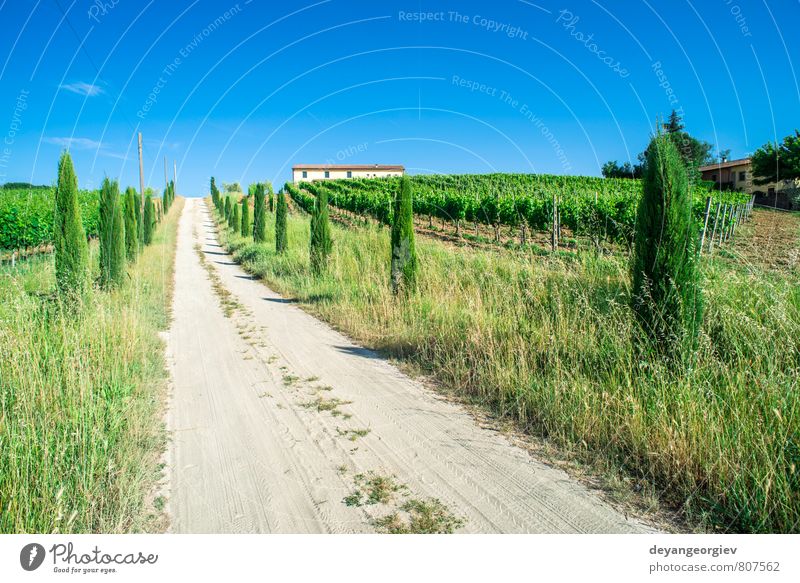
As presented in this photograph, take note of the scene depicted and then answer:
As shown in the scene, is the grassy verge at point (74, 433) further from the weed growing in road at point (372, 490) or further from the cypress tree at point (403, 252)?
the cypress tree at point (403, 252)

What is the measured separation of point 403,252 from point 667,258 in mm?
5564

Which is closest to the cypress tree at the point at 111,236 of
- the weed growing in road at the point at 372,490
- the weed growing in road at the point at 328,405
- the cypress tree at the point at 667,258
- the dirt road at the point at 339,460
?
the dirt road at the point at 339,460

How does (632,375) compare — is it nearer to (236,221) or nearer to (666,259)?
(666,259)

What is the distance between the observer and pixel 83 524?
272cm

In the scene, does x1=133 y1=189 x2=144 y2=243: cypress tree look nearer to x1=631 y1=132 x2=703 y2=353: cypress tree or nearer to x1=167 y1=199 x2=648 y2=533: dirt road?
x1=167 y1=199 x2=648 y2=533: dirt road

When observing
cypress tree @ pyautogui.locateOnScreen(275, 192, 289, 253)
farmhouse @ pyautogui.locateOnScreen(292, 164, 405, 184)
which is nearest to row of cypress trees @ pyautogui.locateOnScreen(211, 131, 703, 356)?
cypress tree @ pyautogui.locateOnScreen(275, 192, 289, 253)

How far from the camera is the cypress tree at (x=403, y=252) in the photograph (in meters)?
9.39

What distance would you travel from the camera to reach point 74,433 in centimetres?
317

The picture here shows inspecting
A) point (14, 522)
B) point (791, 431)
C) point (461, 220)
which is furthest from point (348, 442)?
point (461, 220)

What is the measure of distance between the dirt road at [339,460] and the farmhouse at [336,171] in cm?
8731

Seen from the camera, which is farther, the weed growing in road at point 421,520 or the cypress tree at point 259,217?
the cypress tree at point 259,217

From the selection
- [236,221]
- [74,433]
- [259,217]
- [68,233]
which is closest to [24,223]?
[259,217]
